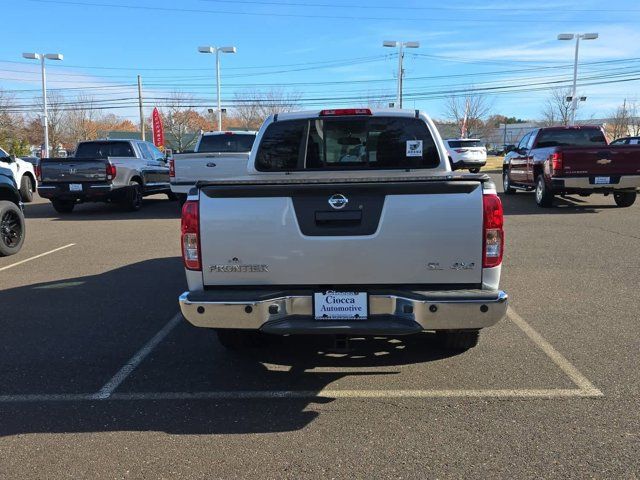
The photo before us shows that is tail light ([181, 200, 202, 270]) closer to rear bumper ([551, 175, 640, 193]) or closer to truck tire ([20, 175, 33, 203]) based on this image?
rear bumper ([551, 175, 640, 193])

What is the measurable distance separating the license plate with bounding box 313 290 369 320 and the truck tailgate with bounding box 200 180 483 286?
84 millimetres

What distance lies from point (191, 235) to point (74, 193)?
11.9 m

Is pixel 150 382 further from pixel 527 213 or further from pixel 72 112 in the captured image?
pixel 72 112

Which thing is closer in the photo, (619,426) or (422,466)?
(422,466)

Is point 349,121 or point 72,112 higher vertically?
point 72,112

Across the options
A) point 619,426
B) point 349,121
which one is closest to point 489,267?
point 619,426

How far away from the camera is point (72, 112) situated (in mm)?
75312

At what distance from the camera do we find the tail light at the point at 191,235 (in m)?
3.50

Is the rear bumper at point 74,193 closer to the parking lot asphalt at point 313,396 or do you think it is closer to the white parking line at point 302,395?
the parking lot asphalt at point 313,396

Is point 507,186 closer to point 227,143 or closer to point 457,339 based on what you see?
point 227,143

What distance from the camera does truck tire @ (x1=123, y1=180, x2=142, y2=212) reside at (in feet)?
48.2

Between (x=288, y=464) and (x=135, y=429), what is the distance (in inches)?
40.7

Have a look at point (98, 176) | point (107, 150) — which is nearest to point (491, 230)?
point (98, 176)

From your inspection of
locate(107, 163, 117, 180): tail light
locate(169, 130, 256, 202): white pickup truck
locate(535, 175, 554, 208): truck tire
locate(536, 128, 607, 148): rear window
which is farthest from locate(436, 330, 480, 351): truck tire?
locate(107, 163, 117, 180): tail light
